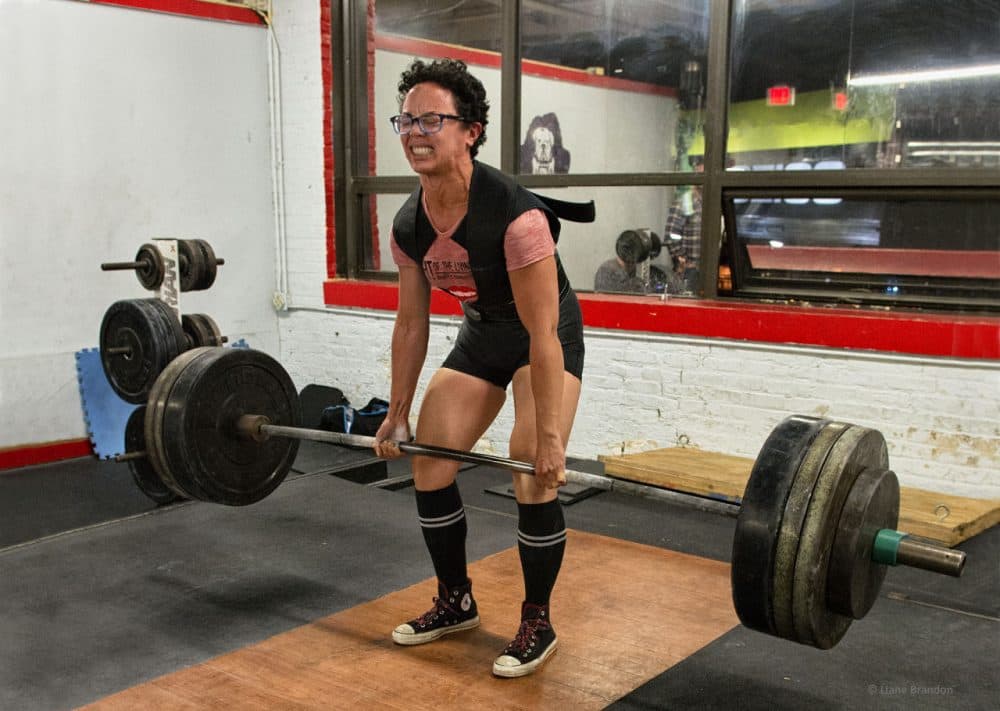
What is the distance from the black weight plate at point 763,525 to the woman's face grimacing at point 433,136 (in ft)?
3.10

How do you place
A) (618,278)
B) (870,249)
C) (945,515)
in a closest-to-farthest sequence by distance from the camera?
(945,515) < (870,249) < (618,278)

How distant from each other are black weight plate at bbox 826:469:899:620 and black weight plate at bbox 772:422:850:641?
0.09 m

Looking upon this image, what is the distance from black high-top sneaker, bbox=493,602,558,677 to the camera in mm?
2273

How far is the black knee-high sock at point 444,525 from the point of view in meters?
2.45

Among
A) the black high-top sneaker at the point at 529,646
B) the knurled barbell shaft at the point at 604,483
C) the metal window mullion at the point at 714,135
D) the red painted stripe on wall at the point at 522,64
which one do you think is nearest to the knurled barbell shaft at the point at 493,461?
the knurled barbell shaft at the point at 604,483

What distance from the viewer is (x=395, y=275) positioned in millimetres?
5250

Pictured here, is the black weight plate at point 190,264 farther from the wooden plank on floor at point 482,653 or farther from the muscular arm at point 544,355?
the muscular arm at point 544,355

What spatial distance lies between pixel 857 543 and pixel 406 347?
1189 millimetres

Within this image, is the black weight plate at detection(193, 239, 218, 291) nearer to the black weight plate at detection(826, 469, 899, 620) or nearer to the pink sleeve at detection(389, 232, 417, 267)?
the pink sleeve at detection(389, 232, 417, 267)

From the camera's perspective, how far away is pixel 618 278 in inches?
174

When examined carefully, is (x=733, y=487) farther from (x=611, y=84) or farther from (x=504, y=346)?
(x=611, y=84)

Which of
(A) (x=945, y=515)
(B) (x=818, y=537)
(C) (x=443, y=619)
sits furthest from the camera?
(A) (x=945, y=515)

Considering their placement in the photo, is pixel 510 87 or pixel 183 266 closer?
pixel 183 266

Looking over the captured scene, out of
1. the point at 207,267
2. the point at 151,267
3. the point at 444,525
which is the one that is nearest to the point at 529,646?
the point at 444,525
